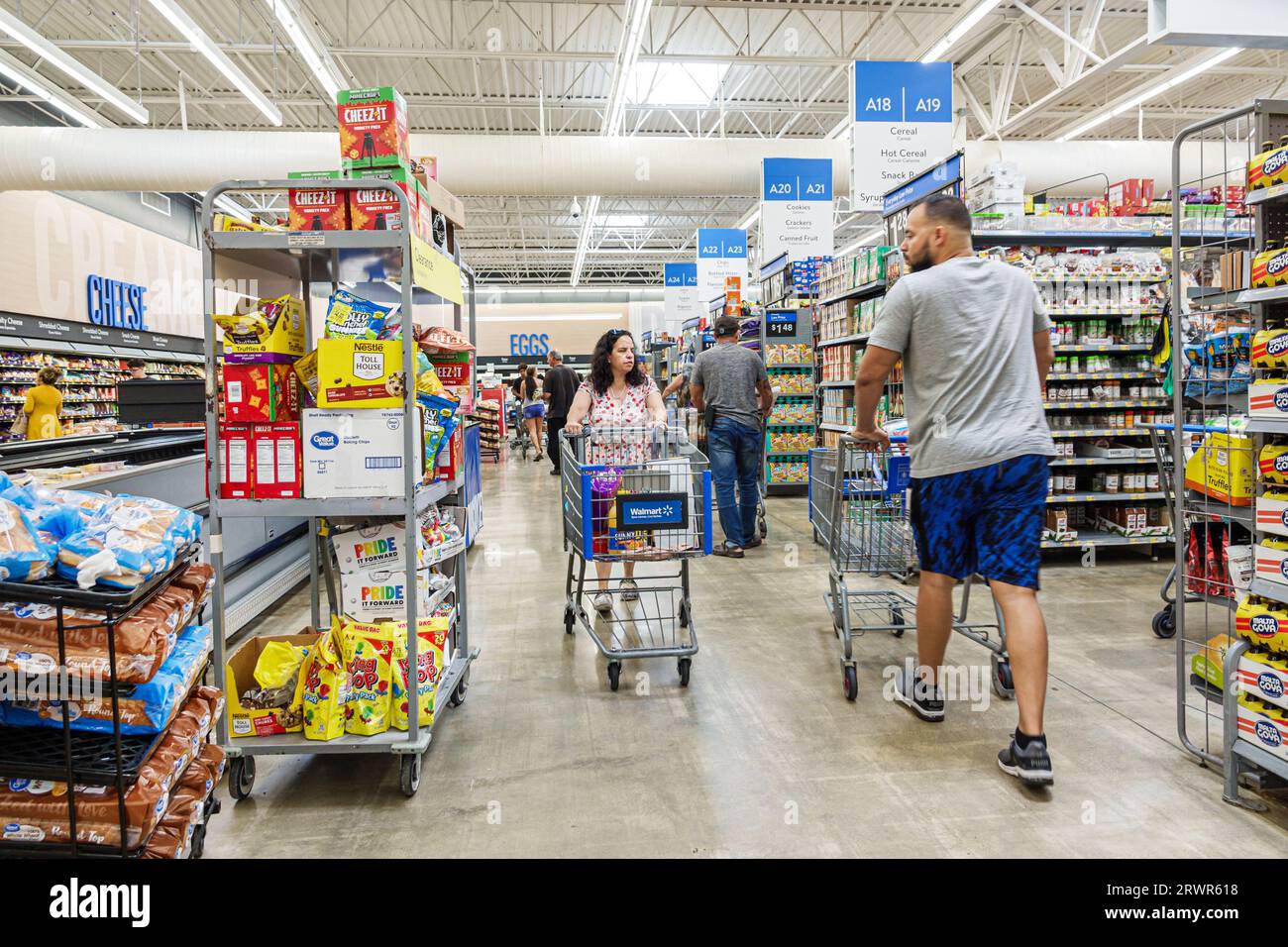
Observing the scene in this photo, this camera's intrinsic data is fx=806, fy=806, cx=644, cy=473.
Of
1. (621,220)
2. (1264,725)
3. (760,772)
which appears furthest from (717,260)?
(1264,725)

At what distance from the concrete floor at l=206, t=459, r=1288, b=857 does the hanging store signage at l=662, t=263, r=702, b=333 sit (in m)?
13.2

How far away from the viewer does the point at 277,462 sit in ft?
8.40

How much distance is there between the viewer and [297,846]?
2.31 metres

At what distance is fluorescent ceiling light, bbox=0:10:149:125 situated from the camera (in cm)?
793

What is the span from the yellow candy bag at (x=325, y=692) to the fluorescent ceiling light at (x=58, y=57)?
8670mm

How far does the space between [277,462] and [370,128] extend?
46.5 inches

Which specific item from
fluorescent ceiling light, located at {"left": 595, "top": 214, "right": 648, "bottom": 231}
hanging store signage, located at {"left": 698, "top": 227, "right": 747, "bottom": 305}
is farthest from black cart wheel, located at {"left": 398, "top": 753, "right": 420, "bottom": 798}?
fluorescent ceiling light, located at {"left": 595, "top": 214, "right": 648, "bottom": 231}

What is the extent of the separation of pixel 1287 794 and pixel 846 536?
187 cm

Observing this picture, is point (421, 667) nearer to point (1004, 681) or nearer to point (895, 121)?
point (1004, 681)

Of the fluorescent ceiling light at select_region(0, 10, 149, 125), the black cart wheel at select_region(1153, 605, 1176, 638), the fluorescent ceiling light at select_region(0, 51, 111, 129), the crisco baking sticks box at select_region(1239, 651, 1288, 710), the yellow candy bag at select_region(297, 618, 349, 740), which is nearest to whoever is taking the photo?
the crisco baking sticks box at select_region(1239, 651, 1288, 710)

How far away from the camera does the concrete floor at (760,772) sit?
7.54ft

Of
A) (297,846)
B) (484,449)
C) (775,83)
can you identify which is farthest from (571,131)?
(297,846)

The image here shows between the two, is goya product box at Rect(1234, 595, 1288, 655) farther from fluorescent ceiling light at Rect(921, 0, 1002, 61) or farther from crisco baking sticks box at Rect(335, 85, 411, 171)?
fluorescent ceiling light at Rect(921, 0, 1002, 61)

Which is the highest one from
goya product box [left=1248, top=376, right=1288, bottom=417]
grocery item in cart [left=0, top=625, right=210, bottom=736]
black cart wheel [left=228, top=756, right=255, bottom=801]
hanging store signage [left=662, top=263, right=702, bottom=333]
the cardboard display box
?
hanging store signage [left=662, top=263, right=702, bottom=333]
